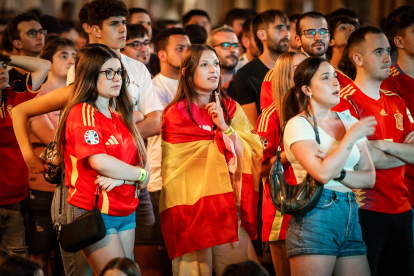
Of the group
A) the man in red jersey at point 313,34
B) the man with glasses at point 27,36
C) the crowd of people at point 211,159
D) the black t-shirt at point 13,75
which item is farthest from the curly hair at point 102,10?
the man in red jersey at point 313,34

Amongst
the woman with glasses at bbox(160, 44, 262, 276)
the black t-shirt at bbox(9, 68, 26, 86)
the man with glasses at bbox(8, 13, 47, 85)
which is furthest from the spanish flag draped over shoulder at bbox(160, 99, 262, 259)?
the man with glasses at bbox(8, 13, 47, 85)

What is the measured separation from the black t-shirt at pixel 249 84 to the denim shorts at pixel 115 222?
216 centimetres

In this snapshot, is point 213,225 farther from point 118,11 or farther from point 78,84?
point 118,11

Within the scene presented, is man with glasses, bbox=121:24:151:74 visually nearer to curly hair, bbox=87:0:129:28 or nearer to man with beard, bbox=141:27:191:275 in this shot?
man with beard, bbox=141:27:191:275

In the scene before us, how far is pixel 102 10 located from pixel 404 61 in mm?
2628

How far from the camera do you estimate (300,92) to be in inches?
126

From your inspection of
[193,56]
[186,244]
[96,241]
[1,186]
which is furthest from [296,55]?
[1,186]

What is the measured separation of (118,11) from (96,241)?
224 cm

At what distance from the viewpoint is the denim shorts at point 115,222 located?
122 inches

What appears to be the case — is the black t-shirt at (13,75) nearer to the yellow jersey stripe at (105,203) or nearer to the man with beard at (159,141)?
the man with beard at (159,141)

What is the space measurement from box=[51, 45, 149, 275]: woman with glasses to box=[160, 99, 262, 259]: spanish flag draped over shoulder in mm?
364

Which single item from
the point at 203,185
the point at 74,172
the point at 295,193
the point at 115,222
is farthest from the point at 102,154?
the point at 295,193

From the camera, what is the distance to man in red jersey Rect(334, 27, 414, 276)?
136 inches

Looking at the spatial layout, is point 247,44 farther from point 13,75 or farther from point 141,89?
point 13,75
